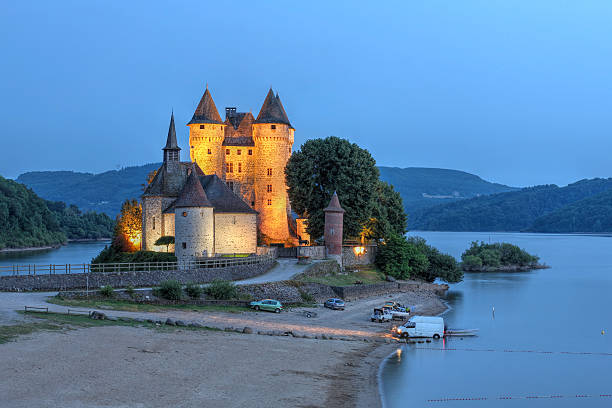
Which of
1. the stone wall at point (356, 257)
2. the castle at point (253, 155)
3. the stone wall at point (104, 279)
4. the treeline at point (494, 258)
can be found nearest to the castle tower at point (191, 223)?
the stone wall at point (104, 279)

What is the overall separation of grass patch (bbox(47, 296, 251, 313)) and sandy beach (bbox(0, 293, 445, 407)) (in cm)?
382

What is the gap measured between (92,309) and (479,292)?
50.8 metres

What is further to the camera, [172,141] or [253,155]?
[253,155]

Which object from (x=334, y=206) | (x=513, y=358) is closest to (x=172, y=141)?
(x=334, y=206)

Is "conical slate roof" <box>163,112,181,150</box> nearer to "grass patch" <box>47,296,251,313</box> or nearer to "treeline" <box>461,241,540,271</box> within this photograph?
"grass patch" <box>47,296,251,313</box>

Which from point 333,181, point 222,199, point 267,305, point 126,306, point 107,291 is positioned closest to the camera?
point 126,306

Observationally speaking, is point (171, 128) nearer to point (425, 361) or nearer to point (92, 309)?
point (92, 309)

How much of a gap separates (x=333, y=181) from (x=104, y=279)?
2778 cm

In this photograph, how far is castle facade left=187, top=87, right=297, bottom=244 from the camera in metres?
73.4

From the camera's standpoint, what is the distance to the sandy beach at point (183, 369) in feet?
67.4

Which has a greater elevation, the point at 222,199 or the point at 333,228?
the point at 222,199

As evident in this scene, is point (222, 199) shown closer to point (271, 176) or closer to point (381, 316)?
point (271, 176)

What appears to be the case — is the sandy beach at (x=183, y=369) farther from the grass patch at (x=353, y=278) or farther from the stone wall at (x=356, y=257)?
the stone wall at (x=356, y=257)

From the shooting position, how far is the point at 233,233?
5931cm
